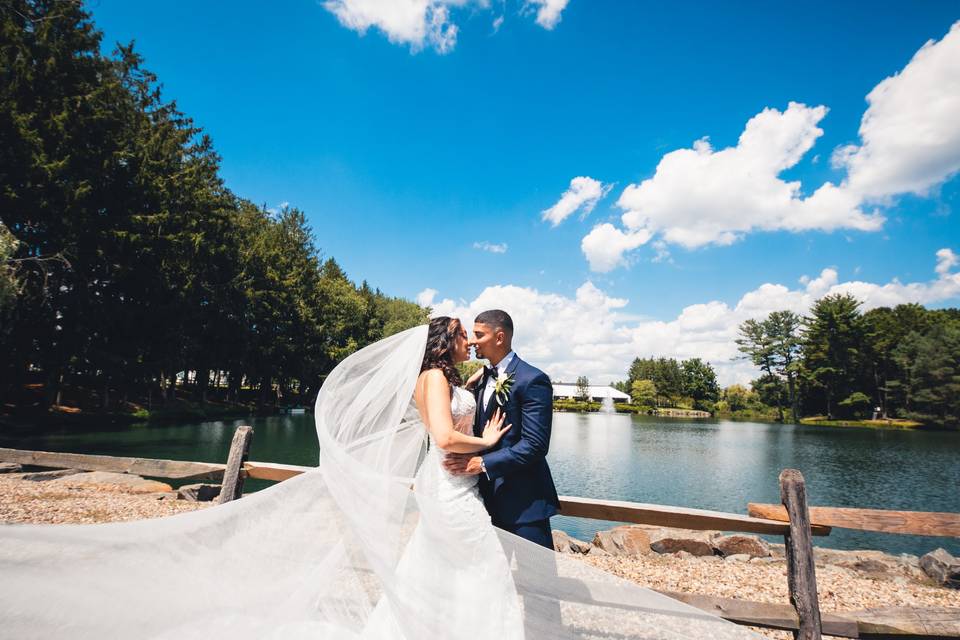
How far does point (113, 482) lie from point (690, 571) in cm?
1154

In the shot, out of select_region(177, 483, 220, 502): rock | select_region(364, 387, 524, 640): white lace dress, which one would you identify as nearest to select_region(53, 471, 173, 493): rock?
select_region(177, 483, 220, 502): rock

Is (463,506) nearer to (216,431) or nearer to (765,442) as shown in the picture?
(216,431)

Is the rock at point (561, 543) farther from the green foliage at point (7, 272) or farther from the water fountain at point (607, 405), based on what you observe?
the water fountain at point (607, 405)

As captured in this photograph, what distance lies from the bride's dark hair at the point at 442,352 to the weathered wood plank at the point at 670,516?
5.21 ft

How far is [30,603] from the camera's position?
2.25 metres

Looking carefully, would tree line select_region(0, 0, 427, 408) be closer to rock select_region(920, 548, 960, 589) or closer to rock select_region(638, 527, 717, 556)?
rock select_region(638, 527, 717, 556)

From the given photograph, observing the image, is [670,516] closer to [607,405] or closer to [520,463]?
[520,463]

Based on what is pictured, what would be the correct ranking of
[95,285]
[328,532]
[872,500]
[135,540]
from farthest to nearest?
1. [95,285]
2. [872,500]
3. [328,532]
4. [135,540]

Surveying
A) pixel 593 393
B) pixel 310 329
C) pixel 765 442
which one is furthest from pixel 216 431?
pixel 593 393

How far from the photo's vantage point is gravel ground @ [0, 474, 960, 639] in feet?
20.5

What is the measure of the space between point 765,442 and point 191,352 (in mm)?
43791

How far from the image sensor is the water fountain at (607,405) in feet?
348

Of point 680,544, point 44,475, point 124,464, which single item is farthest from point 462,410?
point 44,475

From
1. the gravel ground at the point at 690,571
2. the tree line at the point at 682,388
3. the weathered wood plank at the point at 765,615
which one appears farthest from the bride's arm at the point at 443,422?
the tree line at the point at 682,388
